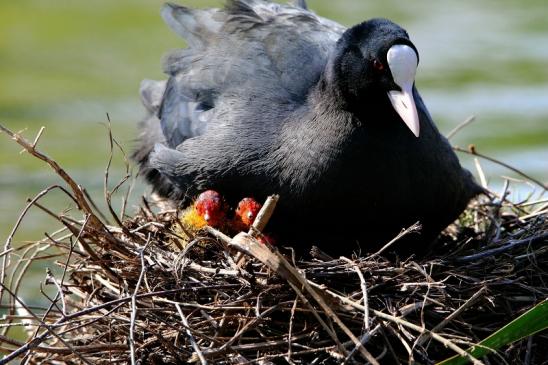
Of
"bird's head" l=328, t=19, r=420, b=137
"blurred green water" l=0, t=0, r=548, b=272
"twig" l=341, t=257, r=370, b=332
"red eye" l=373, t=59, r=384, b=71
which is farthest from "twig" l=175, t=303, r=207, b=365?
"blurred green water" l=0, t=0, r=548, b=272

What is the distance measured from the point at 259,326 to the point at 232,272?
0.23 m

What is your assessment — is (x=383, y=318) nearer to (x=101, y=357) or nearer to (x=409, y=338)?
(x=409, y=338)

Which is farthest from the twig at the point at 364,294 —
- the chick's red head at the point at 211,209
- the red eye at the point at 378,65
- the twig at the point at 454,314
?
the red eye at the point at 378,65

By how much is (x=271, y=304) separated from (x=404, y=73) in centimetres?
107

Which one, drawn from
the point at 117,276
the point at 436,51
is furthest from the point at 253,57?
the point at 436,51

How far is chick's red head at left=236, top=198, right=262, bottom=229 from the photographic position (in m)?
5.08

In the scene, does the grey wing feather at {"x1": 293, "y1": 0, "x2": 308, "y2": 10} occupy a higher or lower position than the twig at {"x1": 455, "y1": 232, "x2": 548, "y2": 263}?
higher

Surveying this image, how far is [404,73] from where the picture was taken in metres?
4.90

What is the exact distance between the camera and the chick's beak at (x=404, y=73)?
4.89 meters

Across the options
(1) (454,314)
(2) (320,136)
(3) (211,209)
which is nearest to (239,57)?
(2) (320,136)

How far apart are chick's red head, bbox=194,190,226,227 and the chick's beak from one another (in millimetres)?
858

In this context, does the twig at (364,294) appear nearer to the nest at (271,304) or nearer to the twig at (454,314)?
the nest at (271,304)

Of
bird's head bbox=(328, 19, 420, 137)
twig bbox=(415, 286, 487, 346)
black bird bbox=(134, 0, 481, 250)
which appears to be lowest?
twig bbox=(415, 286, 487, 346)

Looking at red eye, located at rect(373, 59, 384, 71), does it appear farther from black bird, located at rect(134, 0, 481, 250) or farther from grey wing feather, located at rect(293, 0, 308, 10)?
grey wing feather, located at rect(293, 0, 308, 10)
